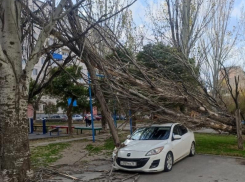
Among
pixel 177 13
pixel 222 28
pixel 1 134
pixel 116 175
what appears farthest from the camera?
pixel 222 28

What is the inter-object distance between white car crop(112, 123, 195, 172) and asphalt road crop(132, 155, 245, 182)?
244 mm

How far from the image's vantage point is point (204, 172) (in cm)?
750

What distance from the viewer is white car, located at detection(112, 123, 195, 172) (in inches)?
287

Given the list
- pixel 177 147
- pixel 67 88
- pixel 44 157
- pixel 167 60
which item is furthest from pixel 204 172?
pixel 67 88

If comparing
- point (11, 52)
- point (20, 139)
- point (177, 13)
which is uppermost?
point (177, 13)

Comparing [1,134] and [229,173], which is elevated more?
[1,134]

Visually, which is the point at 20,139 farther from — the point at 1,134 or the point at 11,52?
the point at 11,52

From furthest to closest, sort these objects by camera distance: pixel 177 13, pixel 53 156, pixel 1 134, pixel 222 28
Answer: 1. pixel 222 28
2. pixel 177 13
3. pixel 53 156
4. pixel 1 134

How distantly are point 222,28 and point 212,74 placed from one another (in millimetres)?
3885

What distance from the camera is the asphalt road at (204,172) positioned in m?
6.81

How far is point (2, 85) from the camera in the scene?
19.6 ft

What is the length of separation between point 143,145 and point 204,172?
1873mm

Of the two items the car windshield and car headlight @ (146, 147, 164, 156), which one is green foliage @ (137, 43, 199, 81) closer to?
the car windshield

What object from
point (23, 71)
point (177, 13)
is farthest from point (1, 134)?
point (177, 13)
